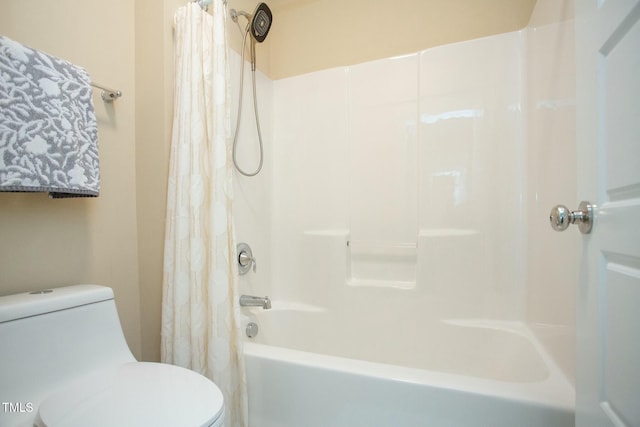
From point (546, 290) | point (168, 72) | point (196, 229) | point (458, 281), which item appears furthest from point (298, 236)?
point (546, 290)

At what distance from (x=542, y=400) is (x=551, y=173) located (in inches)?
32.4

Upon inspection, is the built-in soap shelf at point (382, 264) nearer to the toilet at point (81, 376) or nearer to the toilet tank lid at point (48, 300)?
the toilet at point (81, 376)

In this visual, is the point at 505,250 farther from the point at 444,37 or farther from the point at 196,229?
the point at 196,229

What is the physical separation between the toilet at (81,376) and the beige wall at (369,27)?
1743mm


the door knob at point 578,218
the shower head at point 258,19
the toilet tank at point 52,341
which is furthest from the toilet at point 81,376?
the shower head at point 258,19

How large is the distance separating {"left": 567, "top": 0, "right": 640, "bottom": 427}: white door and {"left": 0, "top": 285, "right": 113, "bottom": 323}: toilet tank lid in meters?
1.35

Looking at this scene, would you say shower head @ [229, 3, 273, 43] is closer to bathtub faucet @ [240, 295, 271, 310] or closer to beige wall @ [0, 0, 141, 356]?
beige wall @ [0, 0, 141, 356]

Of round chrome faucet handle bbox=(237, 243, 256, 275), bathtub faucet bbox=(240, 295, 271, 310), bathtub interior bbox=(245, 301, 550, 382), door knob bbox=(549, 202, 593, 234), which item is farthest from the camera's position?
round chrome faucet handle bbox=(237, 243, 256, 275)

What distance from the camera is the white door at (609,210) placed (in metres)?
0.48

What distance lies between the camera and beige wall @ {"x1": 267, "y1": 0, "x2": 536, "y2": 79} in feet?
5.04

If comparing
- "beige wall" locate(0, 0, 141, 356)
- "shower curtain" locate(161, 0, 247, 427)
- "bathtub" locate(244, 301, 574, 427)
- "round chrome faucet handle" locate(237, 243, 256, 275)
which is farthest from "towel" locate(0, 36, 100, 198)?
"bathtub" locate(244, 301, 574, 427)

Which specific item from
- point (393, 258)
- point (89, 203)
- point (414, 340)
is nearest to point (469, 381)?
point (414, 340)

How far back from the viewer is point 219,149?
1099mm

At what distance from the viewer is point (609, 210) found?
21.3 inches
